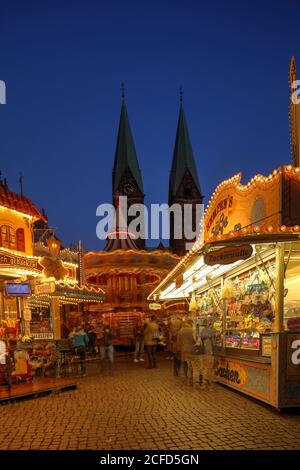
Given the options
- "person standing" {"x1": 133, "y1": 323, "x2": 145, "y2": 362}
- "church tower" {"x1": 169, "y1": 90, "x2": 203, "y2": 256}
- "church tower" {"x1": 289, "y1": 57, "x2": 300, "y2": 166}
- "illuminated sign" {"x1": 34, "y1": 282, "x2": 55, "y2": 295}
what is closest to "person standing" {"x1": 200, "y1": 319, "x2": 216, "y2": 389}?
"church tower" {"x1": 289, "y1": 57, "x2": 300, "y2": 166}

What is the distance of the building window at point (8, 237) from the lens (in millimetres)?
15623

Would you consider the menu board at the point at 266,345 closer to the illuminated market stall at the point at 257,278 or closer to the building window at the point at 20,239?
the illuminated market stall at the point at 257,278

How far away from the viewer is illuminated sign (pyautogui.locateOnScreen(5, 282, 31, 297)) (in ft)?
45.6

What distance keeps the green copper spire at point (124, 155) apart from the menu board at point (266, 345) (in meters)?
67.9

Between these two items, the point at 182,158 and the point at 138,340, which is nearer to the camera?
the point at 138,340

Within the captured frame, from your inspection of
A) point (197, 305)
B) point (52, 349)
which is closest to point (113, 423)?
point (52, 349)

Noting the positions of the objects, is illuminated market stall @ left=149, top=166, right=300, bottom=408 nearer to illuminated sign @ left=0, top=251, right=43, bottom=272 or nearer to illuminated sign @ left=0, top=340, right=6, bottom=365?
illuminated sign @ left=0, top=340, right=6, bottom=365

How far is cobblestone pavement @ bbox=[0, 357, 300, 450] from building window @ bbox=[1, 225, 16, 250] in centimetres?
742


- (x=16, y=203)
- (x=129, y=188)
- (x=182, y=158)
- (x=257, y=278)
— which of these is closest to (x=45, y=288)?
(x=16, y=203)

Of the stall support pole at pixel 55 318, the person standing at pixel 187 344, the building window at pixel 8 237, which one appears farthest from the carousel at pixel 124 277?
the person standing at pixel 187 344

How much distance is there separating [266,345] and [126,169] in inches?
2761

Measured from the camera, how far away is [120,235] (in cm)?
Result: 2989

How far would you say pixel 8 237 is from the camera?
15.9 metres

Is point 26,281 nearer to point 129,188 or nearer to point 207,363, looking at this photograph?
point 207,363
